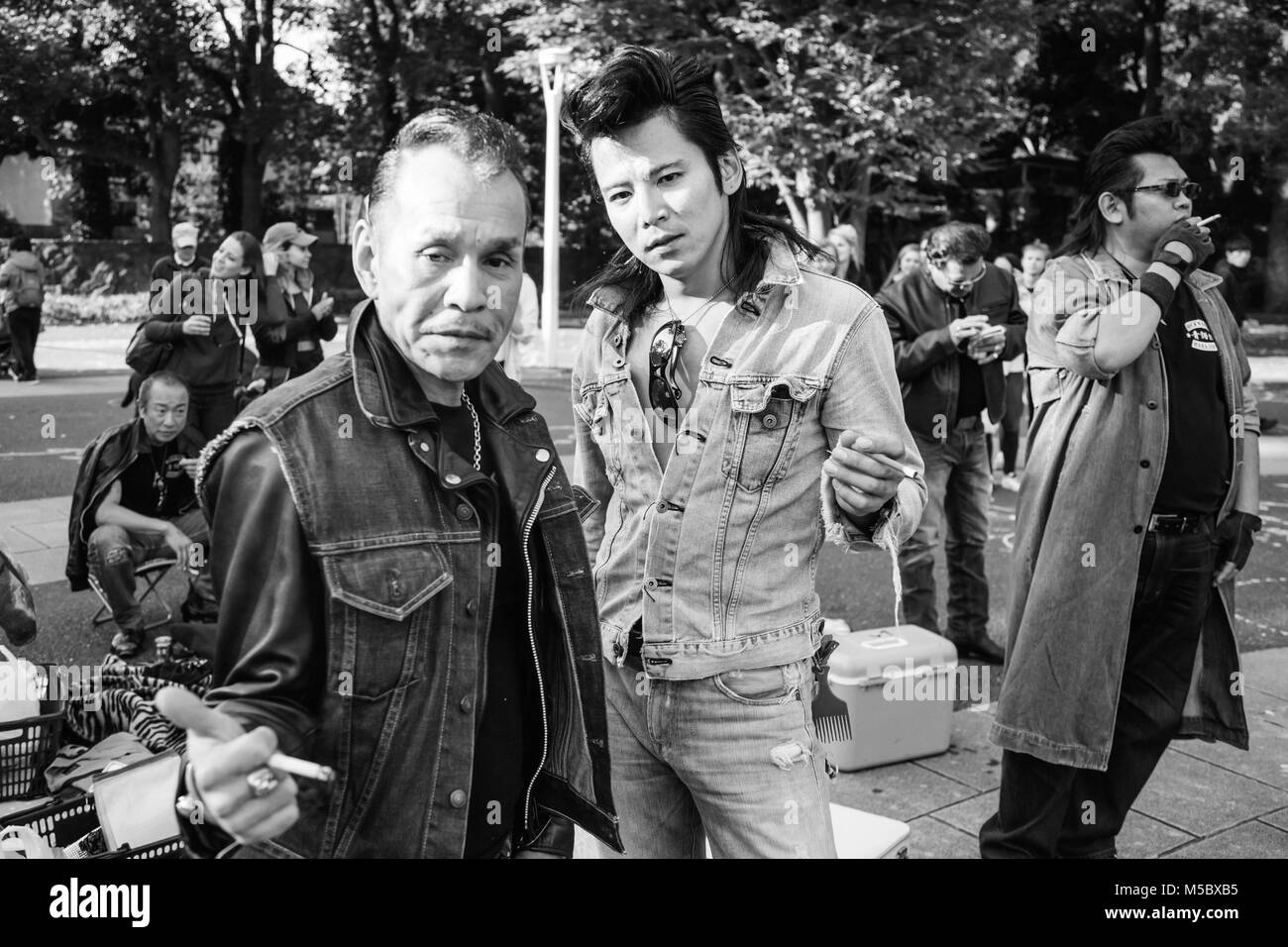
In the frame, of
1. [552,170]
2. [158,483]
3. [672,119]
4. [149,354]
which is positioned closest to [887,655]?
[672,119]

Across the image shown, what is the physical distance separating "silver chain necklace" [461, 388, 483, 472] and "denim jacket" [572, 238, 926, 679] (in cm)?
53

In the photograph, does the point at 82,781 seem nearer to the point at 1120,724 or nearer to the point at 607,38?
the point at 1120,724

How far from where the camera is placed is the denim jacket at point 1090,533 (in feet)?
10.8

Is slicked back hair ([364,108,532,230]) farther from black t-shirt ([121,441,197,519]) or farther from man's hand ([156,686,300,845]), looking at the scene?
black t-shirt ([121,441,197,519])

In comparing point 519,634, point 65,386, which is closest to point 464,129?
point 519,634

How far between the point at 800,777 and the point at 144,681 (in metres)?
2.99

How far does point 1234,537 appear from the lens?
133 inches

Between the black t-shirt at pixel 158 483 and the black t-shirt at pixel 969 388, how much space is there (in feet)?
12.7

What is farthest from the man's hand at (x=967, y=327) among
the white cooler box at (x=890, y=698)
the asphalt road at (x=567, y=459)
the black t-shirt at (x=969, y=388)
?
the white cooler box at (x=890, y=698)

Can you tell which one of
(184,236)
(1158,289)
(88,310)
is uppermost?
(88,310)

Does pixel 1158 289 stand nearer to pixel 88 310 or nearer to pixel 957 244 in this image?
pixel 957 244

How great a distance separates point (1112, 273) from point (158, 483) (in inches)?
186

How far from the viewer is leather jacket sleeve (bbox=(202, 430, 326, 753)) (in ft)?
5.14

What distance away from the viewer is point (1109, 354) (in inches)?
126
